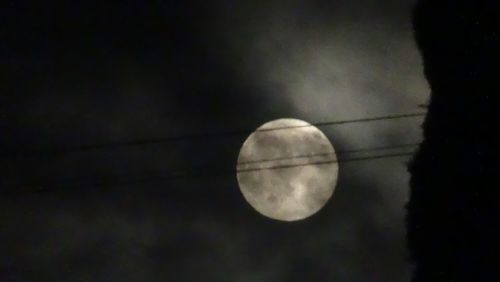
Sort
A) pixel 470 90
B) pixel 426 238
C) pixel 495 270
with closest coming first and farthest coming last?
pixel 495 270
pixel 470 90
pixel 426 238

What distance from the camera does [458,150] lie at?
561 inches

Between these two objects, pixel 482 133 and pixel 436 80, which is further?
pixel 436 80

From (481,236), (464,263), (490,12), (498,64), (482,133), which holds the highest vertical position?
(490,12)

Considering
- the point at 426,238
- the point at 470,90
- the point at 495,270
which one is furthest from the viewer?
the point at 426,238

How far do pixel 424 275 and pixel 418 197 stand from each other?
2.15m

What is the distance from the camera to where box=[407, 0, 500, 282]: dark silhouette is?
528 inches

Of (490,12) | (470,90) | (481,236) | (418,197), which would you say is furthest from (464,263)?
(490,12)

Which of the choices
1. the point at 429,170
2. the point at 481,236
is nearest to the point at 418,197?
the point at 429,170

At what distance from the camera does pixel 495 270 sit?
43.1 feet

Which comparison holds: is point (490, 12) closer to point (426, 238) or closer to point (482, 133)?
point (482, 133)

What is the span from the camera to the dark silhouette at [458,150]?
13.4 metres

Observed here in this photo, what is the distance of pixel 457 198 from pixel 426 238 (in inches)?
60.9

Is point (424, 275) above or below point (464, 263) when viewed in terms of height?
below

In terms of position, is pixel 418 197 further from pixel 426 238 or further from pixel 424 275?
pixel 424 275
